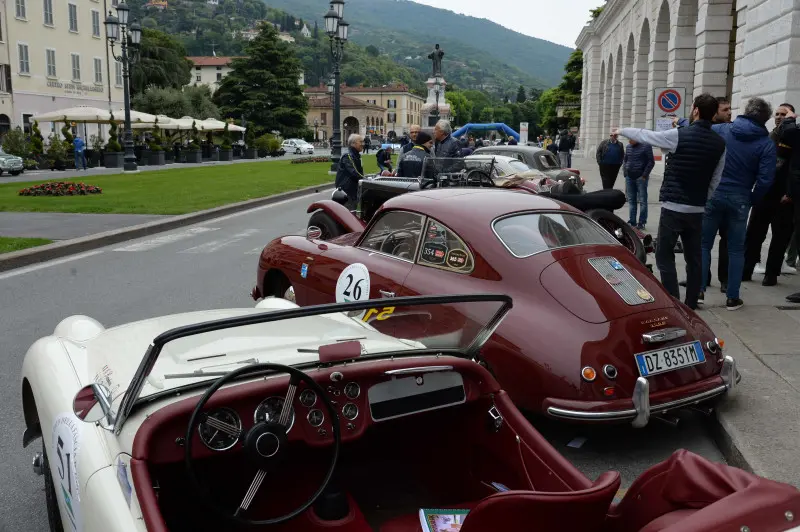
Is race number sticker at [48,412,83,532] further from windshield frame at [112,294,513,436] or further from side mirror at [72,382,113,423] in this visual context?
windshield frame at [112,294,513,436]

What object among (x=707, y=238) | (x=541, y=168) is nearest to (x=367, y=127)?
(x=541, y=168)

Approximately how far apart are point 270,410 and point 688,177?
5.79 meters

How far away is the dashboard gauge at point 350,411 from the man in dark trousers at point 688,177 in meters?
5.12

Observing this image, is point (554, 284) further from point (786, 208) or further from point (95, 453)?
point (786, 208)

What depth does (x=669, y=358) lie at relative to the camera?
4738 mm

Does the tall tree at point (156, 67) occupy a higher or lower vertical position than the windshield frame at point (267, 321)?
higher

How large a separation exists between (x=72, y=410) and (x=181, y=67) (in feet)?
287

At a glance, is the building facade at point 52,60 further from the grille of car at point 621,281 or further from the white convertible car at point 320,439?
the white convertible car at point 320,439

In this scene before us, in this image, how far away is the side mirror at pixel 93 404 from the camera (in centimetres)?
258

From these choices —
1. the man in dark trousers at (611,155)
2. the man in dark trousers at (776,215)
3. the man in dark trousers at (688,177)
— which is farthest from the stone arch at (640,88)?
the man in dark trousers at (688,177)

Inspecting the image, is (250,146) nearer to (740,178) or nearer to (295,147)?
(295,147)

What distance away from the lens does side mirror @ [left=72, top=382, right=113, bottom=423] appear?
2.58 metres

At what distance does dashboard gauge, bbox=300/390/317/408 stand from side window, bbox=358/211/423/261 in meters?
3.05

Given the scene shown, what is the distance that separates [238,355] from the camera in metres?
3.02
